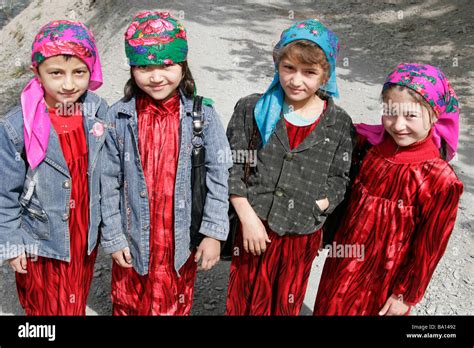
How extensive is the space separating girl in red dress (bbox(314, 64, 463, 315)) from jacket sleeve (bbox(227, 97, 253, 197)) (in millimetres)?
566

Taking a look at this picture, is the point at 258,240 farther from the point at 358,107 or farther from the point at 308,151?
the point at 358,107

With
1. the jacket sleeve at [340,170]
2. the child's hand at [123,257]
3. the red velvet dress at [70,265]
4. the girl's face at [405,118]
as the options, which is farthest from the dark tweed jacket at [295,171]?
the red velvet dress at [70,265]

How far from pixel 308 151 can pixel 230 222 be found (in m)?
0.57

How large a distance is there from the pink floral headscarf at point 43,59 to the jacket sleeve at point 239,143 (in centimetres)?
75

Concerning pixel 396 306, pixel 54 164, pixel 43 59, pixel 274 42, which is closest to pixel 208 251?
pixel 54 164

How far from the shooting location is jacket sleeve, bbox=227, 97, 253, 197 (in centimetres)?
240

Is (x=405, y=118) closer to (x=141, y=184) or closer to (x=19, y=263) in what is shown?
(x=141, y=184)

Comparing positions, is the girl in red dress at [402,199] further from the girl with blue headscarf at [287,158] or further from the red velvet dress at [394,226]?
the girl with blue headscarf at [287,158]

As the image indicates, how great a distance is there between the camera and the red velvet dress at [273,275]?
2.51 metres

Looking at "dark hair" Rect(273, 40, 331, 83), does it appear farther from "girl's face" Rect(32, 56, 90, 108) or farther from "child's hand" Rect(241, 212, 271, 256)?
"girl's face" Rect(32, 56, 90, 108)

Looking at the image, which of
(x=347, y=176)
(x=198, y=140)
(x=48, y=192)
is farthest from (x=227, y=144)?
(x=48, y=192)

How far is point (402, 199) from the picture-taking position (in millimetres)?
2230

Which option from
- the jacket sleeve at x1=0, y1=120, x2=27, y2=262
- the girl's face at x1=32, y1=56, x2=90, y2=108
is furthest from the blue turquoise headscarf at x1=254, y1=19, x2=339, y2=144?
the jacket sleeve at x1=0, y1=120, x2=27, y2=262

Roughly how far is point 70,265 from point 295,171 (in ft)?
4.16
